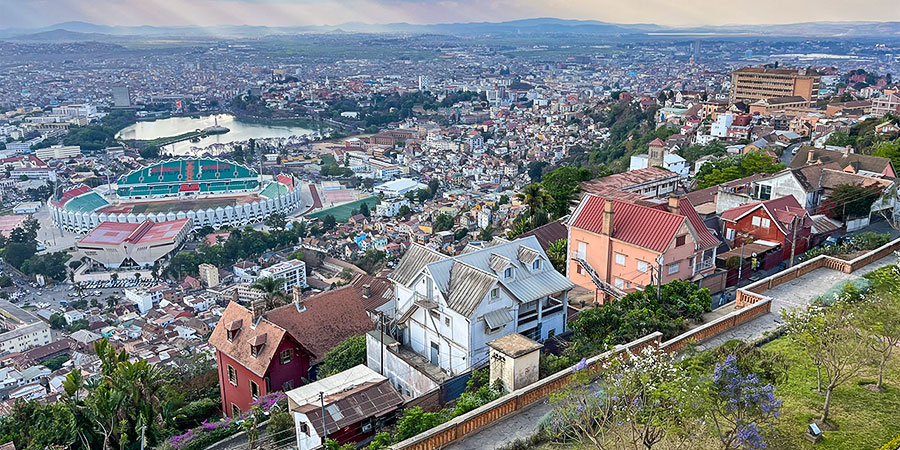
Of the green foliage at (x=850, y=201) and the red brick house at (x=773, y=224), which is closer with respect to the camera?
the red brick house at (x=773, y=224)

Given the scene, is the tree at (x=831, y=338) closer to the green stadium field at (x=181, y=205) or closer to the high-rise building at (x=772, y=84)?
the green stadium field at (x=181, y=205)

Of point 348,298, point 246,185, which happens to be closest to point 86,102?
point 246,185

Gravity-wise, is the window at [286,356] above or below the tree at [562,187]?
below

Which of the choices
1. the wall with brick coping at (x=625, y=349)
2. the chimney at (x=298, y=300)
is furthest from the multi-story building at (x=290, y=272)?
the wall with brick coping at (x=625, y=349)

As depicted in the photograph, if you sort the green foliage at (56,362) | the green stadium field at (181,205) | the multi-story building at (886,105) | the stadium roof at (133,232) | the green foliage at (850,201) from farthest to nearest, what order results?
1. the green stadium field at (181,205)
2. the stadium roof at (133,232)
3. the multi-story building at (886,105)
4. the green foliage at (56,362)
5. the green foliage at (850,201)

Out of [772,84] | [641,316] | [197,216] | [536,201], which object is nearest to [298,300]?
[641,316]

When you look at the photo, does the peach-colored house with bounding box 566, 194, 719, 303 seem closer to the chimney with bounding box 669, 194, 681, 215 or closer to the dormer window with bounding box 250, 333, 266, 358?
the chimney with bounding box 669, 194, 681, 215
